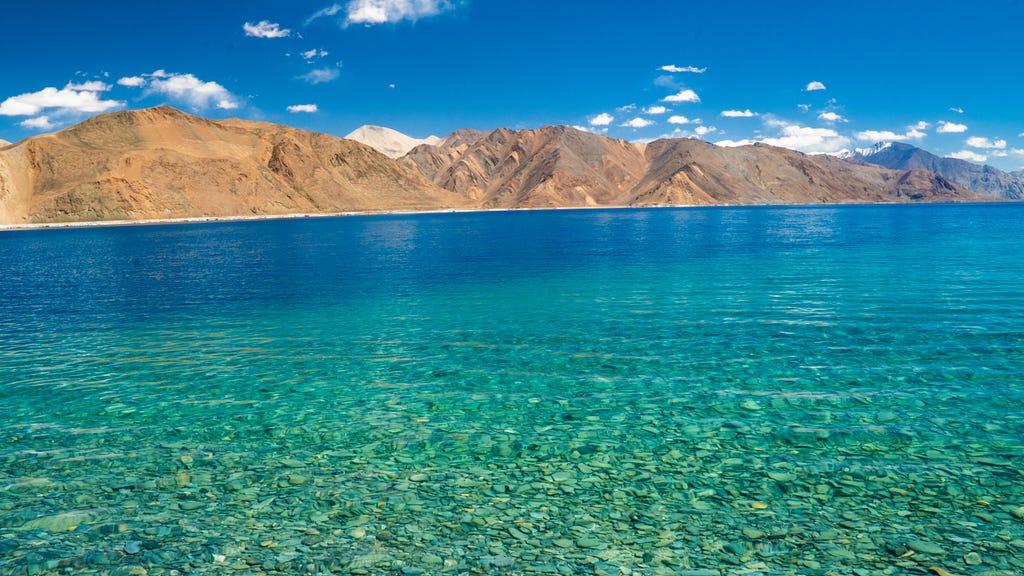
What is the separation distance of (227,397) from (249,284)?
25818 mm

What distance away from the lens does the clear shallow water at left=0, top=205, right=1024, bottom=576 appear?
7992 mm

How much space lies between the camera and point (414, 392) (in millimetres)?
14938

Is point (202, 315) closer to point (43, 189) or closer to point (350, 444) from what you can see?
point (350, 444)

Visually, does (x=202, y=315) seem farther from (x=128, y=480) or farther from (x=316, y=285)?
(x=128, y=480)

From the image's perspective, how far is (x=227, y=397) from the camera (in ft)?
48.8

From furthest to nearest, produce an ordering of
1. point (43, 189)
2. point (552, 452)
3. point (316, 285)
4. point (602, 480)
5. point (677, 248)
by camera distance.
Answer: point (43, 189) < point (677, 248) < point (316, 285) < point (552, 452) < point (602, 480)

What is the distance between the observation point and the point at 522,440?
11.7 m

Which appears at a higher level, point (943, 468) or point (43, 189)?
point (43, 189)

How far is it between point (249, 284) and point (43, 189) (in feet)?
662

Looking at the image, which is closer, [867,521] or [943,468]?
[867,521]

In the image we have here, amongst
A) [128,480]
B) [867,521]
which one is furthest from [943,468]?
[128,480]

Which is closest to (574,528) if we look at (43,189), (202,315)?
(202,315)

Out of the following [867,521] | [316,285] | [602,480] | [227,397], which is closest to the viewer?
[867,521]

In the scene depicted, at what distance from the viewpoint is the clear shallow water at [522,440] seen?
799 cm
